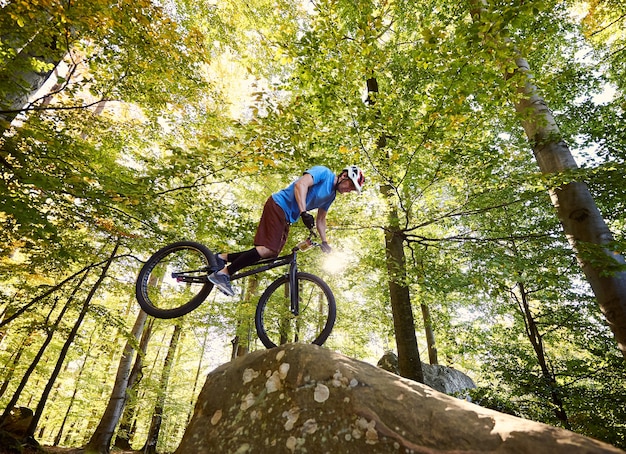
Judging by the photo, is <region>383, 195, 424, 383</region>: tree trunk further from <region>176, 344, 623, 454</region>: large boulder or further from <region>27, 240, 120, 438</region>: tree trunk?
<region>27, 240, 120, 438</region>: tree trunk

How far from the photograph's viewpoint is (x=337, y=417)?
2.39 metres

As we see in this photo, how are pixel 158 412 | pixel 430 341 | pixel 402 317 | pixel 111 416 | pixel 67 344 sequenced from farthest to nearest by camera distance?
pixel 158 412, pixel 430 341, pixel 111 416, pixel 67 344, pixel 402 317

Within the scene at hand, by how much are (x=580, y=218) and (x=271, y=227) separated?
520 cm

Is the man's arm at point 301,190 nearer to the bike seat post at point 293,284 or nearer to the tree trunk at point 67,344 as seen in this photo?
the bike seat post at point 293,284

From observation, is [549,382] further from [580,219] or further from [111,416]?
[111,416]

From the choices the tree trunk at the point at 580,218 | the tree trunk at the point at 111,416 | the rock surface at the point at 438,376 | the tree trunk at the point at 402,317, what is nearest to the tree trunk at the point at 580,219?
the tree trunk at the point at 580,218

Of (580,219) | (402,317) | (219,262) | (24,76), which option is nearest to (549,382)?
(402,317)

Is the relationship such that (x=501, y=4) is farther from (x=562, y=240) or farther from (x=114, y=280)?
(x=114, y=280)

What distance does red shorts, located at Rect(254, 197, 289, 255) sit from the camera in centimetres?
432

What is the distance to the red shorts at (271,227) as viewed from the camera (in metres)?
4.32

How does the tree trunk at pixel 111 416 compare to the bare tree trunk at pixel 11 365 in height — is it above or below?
below

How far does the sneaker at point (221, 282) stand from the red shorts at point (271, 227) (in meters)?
0.63

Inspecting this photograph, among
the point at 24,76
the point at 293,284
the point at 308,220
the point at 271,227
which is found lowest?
the point at 293,284

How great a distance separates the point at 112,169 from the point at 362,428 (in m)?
6.49
